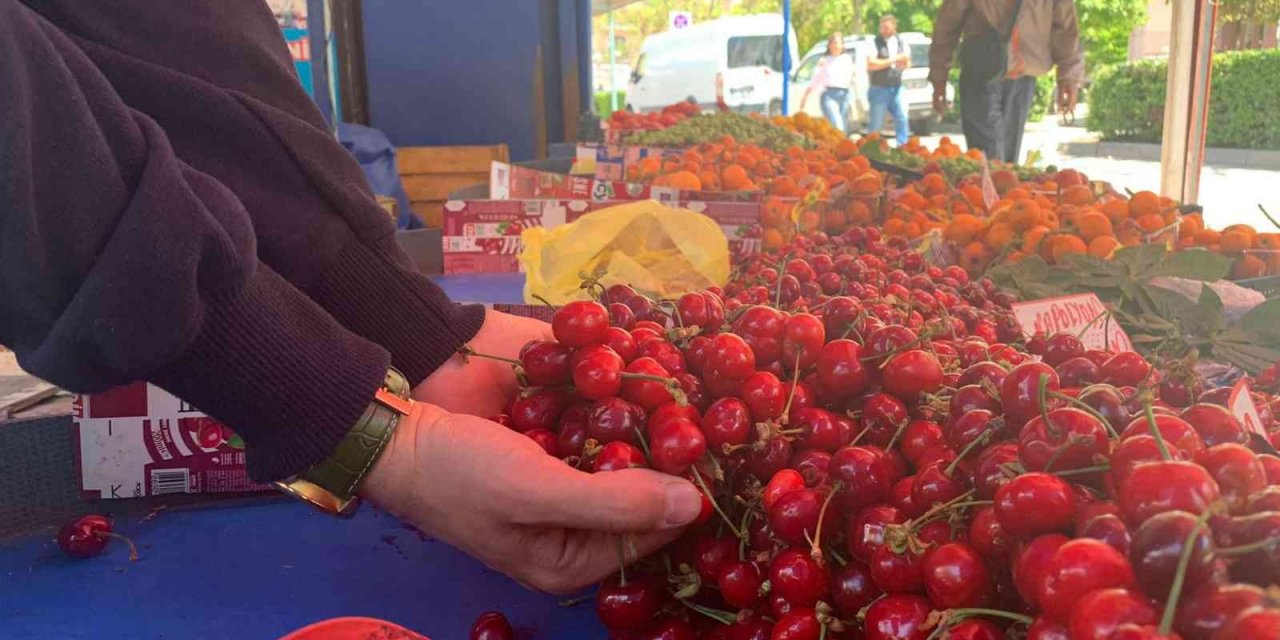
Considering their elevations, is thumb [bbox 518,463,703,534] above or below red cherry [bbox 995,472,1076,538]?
below

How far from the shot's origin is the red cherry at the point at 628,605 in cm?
108

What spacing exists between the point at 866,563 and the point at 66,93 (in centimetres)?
90

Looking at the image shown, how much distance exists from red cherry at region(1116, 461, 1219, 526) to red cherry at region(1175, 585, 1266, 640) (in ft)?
0.19

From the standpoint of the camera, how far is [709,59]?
16766 millimetres

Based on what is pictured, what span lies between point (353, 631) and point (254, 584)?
402 millimetres

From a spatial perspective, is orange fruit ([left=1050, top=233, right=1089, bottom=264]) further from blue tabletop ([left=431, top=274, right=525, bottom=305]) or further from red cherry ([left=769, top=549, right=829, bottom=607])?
red cherry ([left=769, top=549, right=829, bottom=607])

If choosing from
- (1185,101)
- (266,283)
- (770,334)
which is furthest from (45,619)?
(1185,101)

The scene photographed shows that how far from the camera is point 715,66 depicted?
54.7 ft

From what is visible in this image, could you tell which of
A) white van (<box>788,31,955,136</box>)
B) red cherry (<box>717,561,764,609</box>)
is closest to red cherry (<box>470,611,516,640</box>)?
red cherry (<box>717,561,764,609</box>)

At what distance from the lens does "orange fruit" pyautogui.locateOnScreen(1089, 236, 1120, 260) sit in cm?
245

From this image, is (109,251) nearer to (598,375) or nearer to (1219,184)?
(598,375)

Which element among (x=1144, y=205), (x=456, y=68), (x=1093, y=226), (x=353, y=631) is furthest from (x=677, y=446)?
(x=456, y=68)

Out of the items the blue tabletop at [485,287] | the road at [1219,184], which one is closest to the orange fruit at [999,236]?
the road at [1219,184]

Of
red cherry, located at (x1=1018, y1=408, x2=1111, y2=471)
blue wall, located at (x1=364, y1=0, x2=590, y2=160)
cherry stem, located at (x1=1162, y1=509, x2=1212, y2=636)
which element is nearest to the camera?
cherry stem, located at (x1=1162, y1=509, x2=1212, y2=636)
